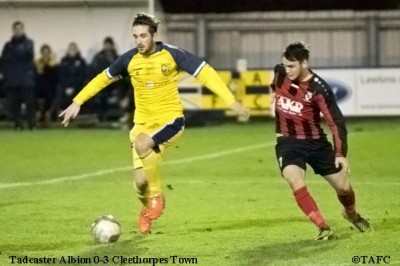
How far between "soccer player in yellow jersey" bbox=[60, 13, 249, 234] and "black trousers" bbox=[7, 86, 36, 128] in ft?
45.9

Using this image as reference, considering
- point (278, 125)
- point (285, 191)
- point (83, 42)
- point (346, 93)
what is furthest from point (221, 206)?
point (83, 42)

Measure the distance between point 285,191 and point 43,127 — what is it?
39.6 ft

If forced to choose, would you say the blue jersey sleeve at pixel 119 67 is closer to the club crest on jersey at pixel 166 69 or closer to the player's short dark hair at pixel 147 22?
the club crest on jersey at pixel 166 69

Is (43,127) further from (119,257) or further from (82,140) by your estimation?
(119,257)

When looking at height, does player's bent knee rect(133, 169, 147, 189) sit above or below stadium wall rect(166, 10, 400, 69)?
above

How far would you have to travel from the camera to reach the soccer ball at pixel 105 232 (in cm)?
1069

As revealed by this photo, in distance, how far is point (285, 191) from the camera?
15.2 m

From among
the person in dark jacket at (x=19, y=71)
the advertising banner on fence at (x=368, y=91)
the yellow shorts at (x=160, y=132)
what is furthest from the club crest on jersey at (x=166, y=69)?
the advertising banner on fence at (x=368, y=91)

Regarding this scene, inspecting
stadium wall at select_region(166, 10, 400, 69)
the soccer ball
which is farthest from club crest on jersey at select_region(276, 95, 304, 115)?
stadium wall at select_region(166, 10, 400, 69)

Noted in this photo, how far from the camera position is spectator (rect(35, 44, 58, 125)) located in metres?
26.7

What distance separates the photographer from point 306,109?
10.9 metres

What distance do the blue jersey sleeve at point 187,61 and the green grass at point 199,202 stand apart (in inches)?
57.6

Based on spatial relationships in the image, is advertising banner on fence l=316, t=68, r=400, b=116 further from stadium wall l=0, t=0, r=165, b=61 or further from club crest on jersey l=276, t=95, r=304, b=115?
club crest on jersey l=276, t=95, r=304, b=115

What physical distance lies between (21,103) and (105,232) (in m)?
15.3
